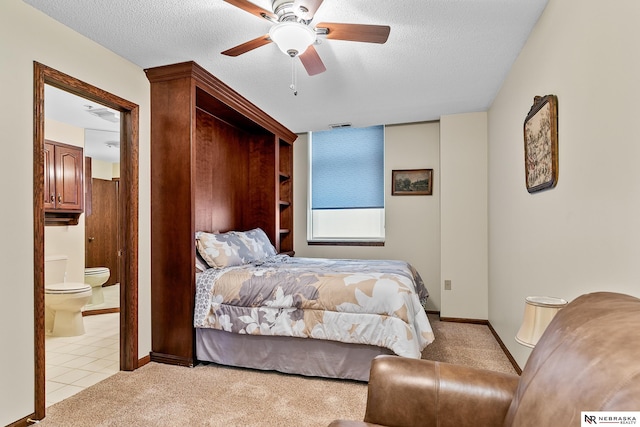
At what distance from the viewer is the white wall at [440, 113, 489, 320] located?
3924 millimetres

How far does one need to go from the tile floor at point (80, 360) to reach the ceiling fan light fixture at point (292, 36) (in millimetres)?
2701

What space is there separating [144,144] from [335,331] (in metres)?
2.14

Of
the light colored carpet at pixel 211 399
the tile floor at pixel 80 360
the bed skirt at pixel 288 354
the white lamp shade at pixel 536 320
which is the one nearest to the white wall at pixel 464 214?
the light colored carpet at pixel 211 399

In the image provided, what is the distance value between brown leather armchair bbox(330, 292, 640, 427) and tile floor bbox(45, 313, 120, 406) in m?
2.32

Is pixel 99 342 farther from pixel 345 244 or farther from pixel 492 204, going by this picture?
pixel 492 204

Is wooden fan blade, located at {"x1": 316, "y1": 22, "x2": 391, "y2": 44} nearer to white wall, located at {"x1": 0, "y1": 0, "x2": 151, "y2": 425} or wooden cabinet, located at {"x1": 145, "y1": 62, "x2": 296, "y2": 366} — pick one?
wooden cabinet, located at {"x1": 145, "y1": 62, "x2": 296, "y2": 366}

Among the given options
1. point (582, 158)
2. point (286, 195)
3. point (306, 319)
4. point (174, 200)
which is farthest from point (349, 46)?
point (286, 195)

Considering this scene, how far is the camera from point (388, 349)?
240 centimetres

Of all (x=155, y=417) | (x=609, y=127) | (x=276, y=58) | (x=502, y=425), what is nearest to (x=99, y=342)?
(x=155, y=417)

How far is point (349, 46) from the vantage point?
2480 mm

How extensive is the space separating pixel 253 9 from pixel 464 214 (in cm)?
317

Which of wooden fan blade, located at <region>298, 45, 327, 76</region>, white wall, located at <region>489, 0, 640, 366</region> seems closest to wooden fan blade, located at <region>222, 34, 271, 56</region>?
wooden fan blade, located at <region>298, 45, 327, 76</region>

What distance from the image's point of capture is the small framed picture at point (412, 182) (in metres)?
4.37
